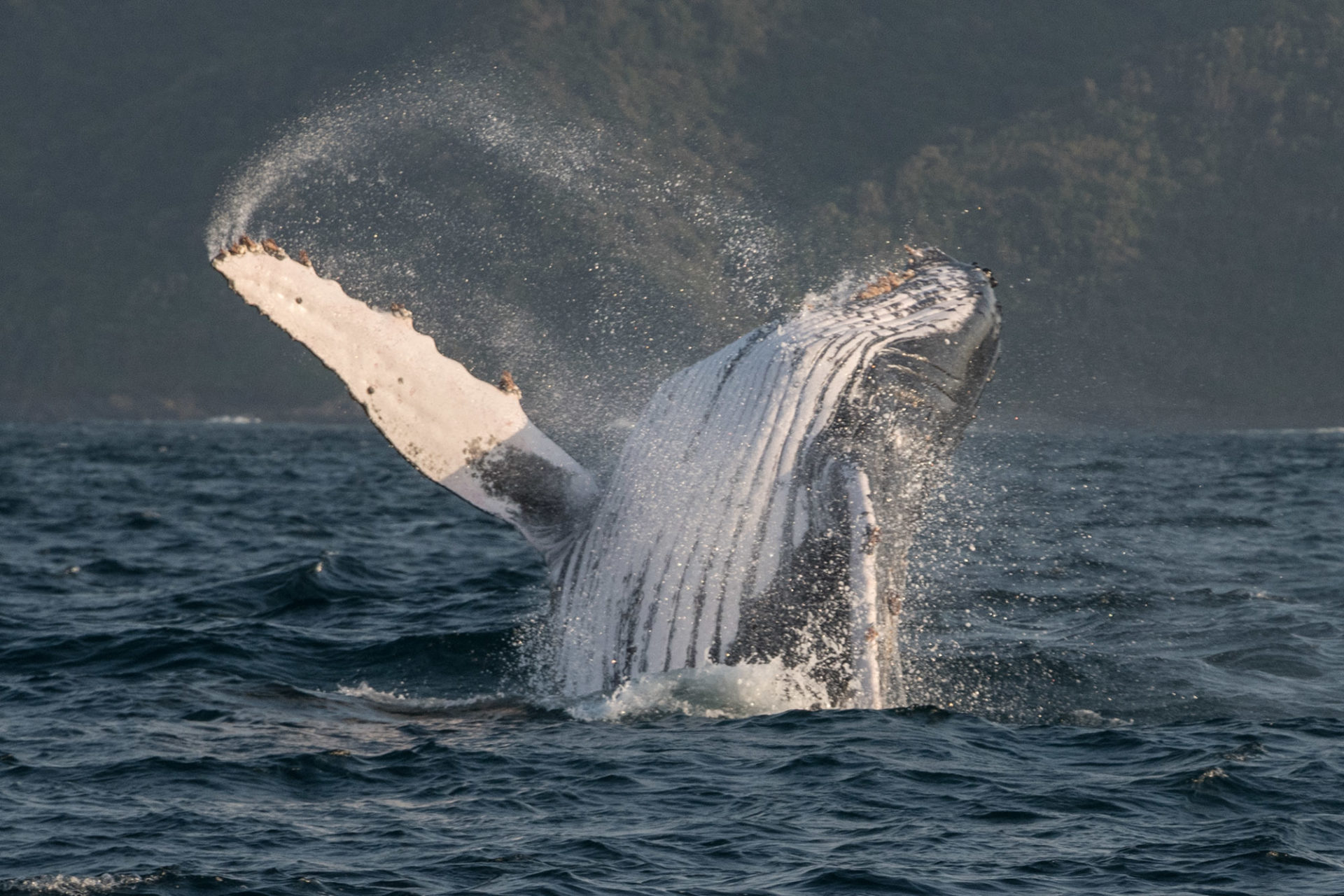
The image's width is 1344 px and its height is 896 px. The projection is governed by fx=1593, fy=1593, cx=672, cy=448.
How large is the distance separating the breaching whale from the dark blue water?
594 mm

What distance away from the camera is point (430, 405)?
9.73 m

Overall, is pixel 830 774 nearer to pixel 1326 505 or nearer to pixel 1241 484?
pixel 1326 505

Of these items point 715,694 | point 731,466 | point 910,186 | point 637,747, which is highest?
point 910,186

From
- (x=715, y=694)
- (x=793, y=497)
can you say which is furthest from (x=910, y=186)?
(x=793, y=497)

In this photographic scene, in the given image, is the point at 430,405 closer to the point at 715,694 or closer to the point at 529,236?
the point at 715,694

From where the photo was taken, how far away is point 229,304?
591 feet

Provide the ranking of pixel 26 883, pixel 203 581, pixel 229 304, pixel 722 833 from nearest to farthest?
pixel 26 883, pixel 722 833, pixel 203 581, pixel 229 304

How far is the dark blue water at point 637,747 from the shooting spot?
25.4 feet

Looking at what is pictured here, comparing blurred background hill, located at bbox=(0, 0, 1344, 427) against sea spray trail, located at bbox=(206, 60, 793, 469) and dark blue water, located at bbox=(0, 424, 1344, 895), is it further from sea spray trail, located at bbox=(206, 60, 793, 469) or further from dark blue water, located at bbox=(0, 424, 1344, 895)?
dark blue water, located at bbox=(0, 424, 1344, 895)

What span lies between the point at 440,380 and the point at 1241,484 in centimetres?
3220

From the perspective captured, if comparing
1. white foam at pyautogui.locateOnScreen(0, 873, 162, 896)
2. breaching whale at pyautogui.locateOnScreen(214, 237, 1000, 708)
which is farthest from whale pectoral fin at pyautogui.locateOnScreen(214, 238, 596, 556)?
white foam at pyautogui.locateOnScreen(0, 873, 162, 896)

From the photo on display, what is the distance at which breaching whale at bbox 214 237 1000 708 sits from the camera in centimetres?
933

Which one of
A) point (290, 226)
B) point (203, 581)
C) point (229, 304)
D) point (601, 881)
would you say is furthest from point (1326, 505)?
point (229, 304)

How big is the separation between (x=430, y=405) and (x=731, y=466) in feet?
6.17
